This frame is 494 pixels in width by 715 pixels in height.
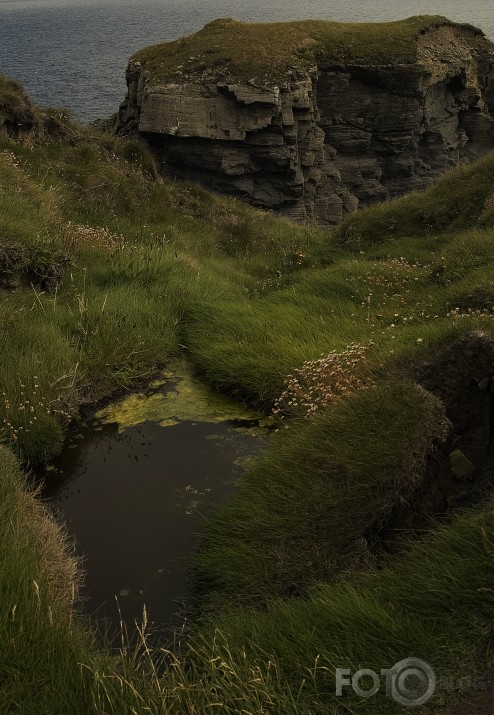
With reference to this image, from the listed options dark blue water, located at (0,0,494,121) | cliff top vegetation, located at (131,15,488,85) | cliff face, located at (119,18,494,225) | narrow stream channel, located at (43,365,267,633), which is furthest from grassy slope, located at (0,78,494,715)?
dark blue water, located at (0,0,494,121)

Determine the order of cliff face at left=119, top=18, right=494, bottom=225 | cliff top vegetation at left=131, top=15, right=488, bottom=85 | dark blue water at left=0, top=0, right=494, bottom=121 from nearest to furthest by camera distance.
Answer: cliff face at left=119, top=18, right=494, bottom=225 < cliff top vegetation at left=131, top=15, right=488, bottom=85 < dark blue water at left=0, top=0, right=494, bottom=121

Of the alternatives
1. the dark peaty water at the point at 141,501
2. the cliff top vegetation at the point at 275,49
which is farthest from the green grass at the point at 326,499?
the cliff top vegetation at the point at 275,49

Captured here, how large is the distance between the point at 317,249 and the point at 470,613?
13.7 metres

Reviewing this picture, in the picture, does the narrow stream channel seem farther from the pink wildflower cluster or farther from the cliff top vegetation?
the cliff top vegetation

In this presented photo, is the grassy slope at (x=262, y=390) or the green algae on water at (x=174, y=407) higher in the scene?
the grassy slope at (x=262, y=390)

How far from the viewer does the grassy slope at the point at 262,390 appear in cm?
387

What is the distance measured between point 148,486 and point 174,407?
1.77m

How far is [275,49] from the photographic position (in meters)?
27.6

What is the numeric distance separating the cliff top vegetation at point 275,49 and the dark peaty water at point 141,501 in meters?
20.8

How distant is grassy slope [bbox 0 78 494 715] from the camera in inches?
152

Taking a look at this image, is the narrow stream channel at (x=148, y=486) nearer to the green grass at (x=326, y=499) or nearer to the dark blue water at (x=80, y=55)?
the green grass at (x=326, y=499)

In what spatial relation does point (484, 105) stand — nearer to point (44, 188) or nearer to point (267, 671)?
point (44, 188)

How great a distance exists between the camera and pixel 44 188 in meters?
15.1

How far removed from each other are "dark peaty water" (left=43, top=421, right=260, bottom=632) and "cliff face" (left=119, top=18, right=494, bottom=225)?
788 inches
